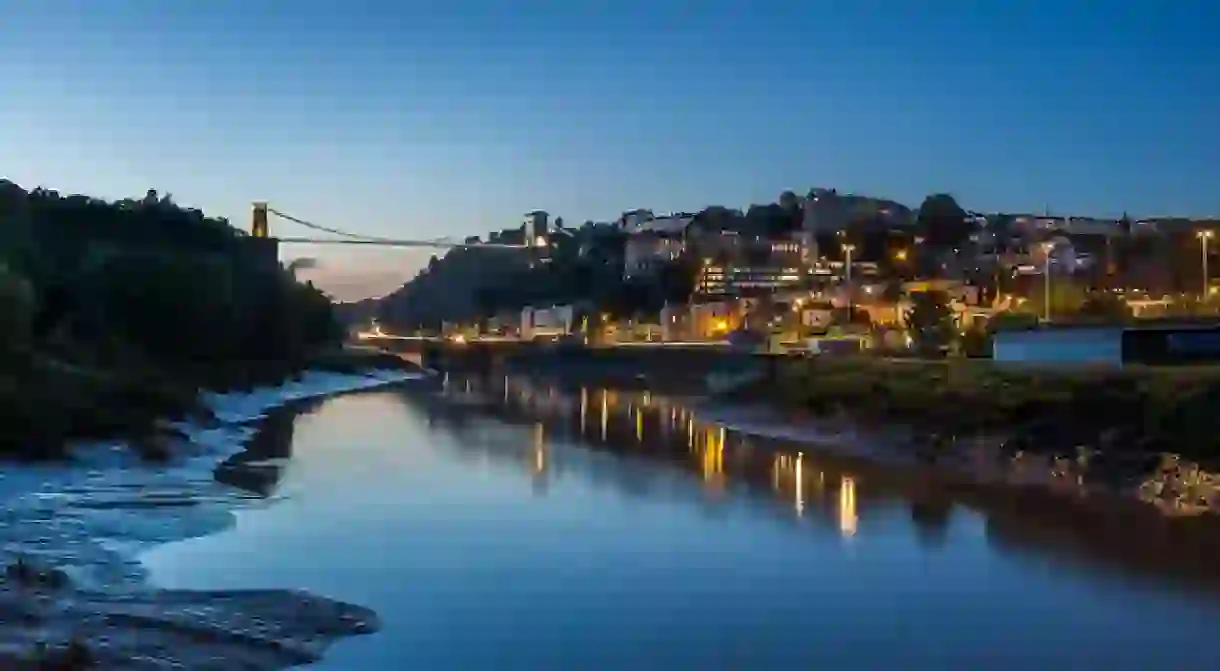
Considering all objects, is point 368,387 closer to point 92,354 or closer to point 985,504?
point 92,354

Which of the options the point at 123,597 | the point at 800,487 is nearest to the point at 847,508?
the point at 800,487

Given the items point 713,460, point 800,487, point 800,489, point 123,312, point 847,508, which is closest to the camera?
point 847,508

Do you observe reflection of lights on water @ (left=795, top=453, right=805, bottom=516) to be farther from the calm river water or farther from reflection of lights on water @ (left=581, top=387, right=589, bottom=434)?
reflection of lights on water @ (left=581, top=387, right=589, bottom=434)

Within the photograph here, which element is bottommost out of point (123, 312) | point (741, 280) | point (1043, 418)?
point (1043, 418)

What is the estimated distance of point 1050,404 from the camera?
73.5ft

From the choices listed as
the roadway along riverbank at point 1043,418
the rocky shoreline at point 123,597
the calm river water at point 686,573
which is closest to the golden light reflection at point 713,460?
the calm river water at point 686,573

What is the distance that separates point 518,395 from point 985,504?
39900 mm

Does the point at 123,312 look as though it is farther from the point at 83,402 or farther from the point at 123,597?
the point at 123,597

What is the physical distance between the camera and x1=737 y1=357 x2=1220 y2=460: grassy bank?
63.8 ft

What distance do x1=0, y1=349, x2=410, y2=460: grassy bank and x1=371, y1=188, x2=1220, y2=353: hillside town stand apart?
70.9 ft

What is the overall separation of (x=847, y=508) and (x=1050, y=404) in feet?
21.0

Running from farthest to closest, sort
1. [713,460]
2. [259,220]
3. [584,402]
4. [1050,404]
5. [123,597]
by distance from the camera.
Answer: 1. [259,220]
2. [584,402]
3. [713,460]
4. [1050,404]
5. [123,597]

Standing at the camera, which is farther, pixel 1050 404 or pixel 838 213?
pixel 838 213

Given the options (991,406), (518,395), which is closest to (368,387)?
(518,395)
